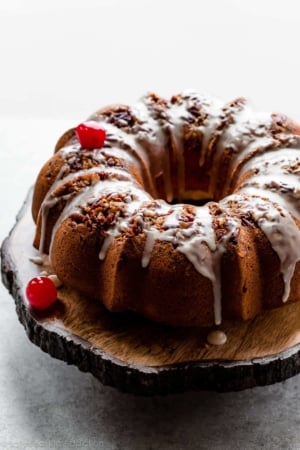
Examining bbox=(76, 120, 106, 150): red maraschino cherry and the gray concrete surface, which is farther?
bbox=(76, 120, 106, 150): red maraschino cherry

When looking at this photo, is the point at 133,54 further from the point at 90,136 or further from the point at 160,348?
the point at 160,348

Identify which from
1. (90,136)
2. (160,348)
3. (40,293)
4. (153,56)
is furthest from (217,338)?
(153,56)

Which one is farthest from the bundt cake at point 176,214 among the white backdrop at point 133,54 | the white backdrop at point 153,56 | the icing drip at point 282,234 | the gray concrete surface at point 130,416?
the white backdrop at point 153,56

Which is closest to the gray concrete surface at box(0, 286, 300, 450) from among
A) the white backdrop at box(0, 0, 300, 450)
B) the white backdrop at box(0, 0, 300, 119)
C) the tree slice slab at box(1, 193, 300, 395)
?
the tree slice slab at box(1, 193, 300, 395)

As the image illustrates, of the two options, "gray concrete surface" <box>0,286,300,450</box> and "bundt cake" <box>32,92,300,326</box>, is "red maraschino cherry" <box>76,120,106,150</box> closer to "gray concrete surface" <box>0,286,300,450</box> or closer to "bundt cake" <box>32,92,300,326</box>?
"bundt cake" <box>32,92,300,326</box>

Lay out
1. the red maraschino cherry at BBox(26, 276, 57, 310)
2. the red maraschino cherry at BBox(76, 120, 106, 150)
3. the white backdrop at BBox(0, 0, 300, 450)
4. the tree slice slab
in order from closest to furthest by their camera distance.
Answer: the tree slice slab → the red maraschino cherry at BBox(26, 276, 57, 310) → the red maraschino cherry at BBox(76, 120, 106, 150) → the white backdrop at BBox(0, 0, 300, 450)

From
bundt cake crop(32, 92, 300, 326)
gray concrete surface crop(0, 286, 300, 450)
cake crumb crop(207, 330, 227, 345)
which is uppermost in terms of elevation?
bundt cake crop(32, 92, 300, 326)

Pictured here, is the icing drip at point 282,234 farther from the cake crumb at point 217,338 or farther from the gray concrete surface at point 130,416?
the gray concrete surface at point 130,416
